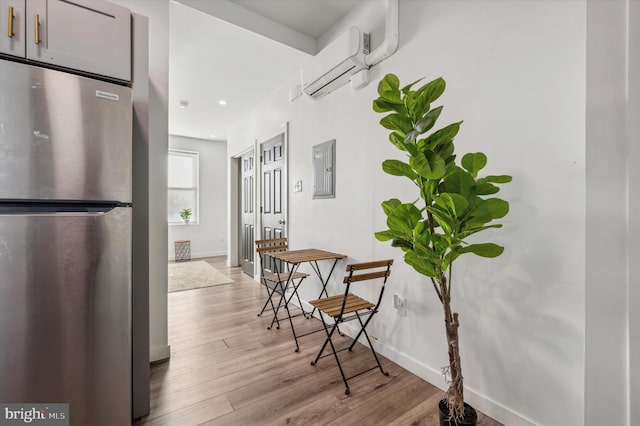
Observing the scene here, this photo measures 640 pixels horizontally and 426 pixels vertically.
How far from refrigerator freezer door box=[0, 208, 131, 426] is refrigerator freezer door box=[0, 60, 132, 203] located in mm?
136

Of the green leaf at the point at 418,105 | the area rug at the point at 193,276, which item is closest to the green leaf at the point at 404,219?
the green leaf at the point at 418,105

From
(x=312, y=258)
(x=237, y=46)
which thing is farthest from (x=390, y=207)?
(x=237, y=46)

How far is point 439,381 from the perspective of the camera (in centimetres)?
191

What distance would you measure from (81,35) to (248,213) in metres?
3.97

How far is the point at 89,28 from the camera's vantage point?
1426 millimetres

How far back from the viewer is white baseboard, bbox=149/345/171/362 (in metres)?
2.27

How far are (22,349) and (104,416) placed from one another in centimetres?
51

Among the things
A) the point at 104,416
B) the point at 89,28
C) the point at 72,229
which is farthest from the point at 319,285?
the point at 89,28

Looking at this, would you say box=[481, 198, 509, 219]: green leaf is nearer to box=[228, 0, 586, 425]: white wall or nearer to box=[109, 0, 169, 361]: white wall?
box=[228, 0, 586, 425]: white wall

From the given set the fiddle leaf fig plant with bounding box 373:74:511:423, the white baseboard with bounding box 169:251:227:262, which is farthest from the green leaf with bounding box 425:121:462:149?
the white baseboard with bounding box 169:251:227:262

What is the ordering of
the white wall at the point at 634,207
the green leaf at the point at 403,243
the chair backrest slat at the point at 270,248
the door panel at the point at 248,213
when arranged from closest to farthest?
1. the white wall at the point at 634,207
2. the green leaf at the point at 403,243
3. the chair backrest slat at the point at 270,248
4. the door panel at the point at 248,213

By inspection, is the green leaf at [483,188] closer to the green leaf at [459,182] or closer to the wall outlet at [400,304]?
the green leaf at [459,182]

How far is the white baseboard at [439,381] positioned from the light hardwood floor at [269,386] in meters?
0.04

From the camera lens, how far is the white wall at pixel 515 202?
4.47 feet
